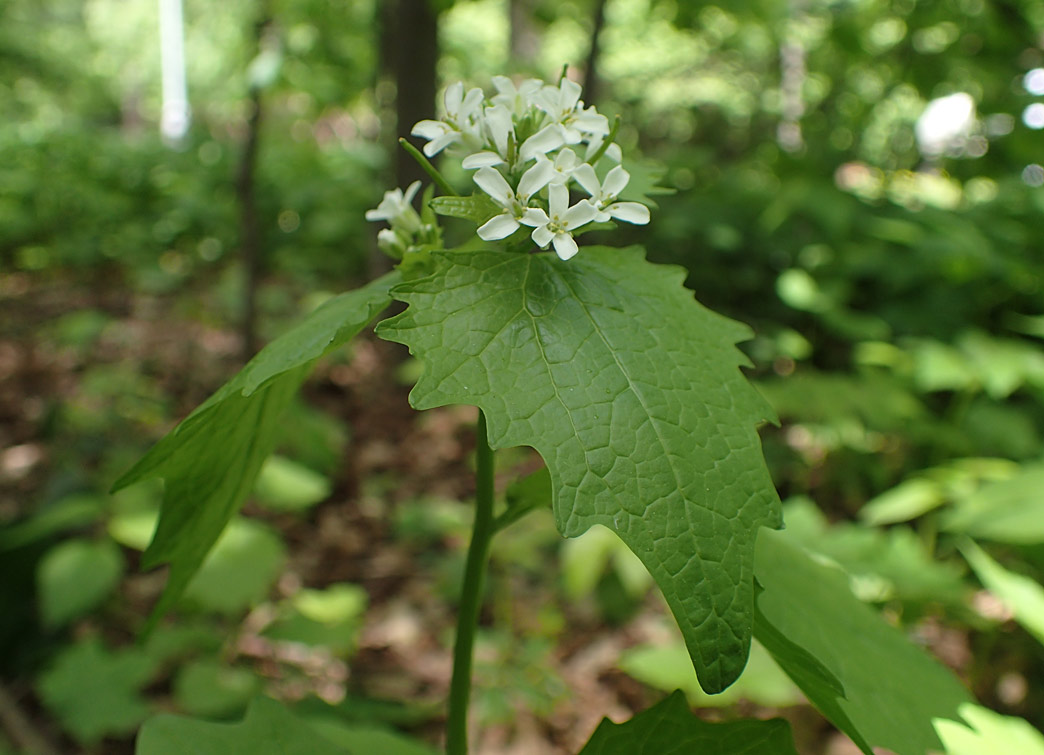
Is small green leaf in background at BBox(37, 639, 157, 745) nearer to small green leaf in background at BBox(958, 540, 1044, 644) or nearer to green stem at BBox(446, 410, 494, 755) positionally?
green stem at BBox(446, 410, 494, 755)

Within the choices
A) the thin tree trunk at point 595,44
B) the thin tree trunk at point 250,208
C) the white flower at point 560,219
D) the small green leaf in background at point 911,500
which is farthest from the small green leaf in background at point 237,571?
the thin tree trunk at point 595,44

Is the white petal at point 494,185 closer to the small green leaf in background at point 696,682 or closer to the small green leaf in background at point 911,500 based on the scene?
the small green leaf in background at point 696,682

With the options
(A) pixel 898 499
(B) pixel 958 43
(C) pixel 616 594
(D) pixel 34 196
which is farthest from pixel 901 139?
(D) pixel 34 196

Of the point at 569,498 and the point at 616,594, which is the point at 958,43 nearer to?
the point at 616,594

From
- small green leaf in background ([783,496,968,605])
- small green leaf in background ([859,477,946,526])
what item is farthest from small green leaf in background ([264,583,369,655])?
small green leaf in background ([859,477,946,526])

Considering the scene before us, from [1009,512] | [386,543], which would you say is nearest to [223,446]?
[1009,512]

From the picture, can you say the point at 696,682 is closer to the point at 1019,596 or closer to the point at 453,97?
the point at 1019,596
